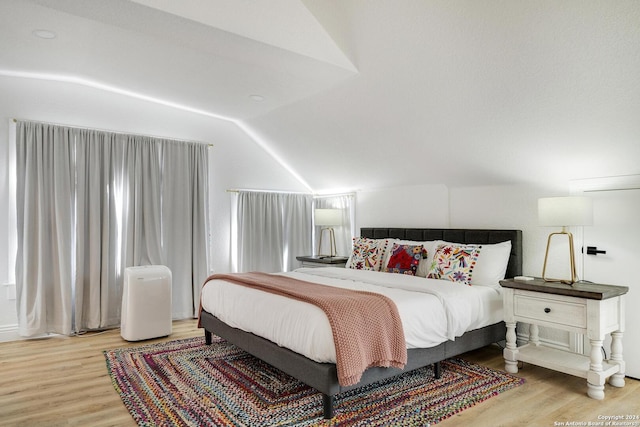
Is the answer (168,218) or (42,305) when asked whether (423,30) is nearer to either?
(168,218)

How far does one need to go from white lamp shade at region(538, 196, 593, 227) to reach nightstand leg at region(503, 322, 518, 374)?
851 mm

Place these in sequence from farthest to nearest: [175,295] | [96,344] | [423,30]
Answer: [175,295] → [96,344] → [423,30]

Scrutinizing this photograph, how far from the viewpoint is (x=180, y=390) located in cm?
295

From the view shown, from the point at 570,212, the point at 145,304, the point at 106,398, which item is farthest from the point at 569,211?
the point at 145,304

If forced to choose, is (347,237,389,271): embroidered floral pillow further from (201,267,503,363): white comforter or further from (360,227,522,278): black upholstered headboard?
(201,267,503,363): white comforter

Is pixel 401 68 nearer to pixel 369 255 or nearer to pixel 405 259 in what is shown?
pixel 405 259

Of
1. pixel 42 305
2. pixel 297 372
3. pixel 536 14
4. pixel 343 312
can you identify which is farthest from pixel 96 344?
pixel 536 14

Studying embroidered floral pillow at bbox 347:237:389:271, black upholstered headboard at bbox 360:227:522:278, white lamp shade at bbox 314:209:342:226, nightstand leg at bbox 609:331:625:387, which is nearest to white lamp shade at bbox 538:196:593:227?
black upholstered headboard at bbox 360:227:522:278

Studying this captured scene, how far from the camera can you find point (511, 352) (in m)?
3.29

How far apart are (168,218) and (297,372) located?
2995 mm

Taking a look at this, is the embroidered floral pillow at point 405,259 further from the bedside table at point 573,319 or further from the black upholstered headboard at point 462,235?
the bedside table at point 573,319

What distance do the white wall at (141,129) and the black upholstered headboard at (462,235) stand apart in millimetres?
1684

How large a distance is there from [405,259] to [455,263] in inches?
20.9

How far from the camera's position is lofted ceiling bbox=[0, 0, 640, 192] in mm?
2494
